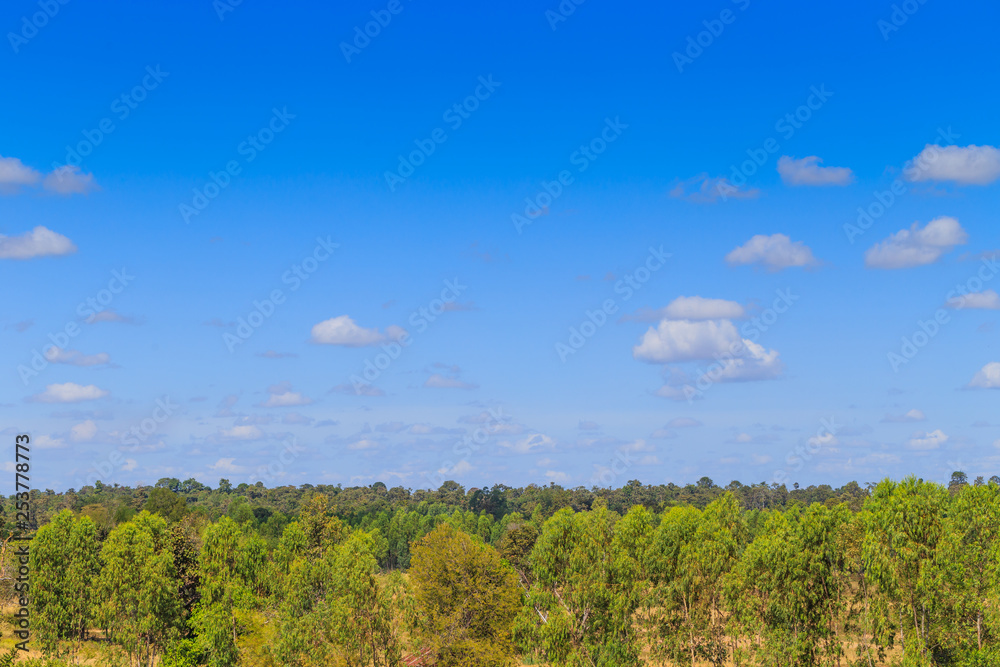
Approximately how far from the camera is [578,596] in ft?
216

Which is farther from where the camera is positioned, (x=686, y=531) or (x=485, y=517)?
(x=485, y=517)

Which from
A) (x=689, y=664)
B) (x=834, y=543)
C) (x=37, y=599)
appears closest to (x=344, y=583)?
(x=689, y=664)

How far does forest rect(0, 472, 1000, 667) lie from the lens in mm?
60750

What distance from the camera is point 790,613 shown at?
66.3 meters

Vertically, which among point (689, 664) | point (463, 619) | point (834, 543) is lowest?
point (689, 664)

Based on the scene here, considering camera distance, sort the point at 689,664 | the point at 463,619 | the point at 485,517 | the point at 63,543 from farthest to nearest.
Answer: the point at 485,517 < the point at 63,543 < the point at 689,664 < the point at 463,619

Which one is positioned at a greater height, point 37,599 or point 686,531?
point 686,531

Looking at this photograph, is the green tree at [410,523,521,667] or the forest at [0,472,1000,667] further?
the green tree at [410,523,521,667]

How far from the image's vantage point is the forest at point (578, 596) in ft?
199

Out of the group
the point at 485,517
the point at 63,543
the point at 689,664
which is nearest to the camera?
the point at 689,664

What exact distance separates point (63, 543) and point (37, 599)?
6116 mm

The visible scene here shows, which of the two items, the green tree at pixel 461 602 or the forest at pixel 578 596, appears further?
the green tree at pixel 461 602

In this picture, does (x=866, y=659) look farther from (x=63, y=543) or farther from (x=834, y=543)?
(x=63, y=543)

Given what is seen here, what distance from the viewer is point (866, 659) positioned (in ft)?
217
